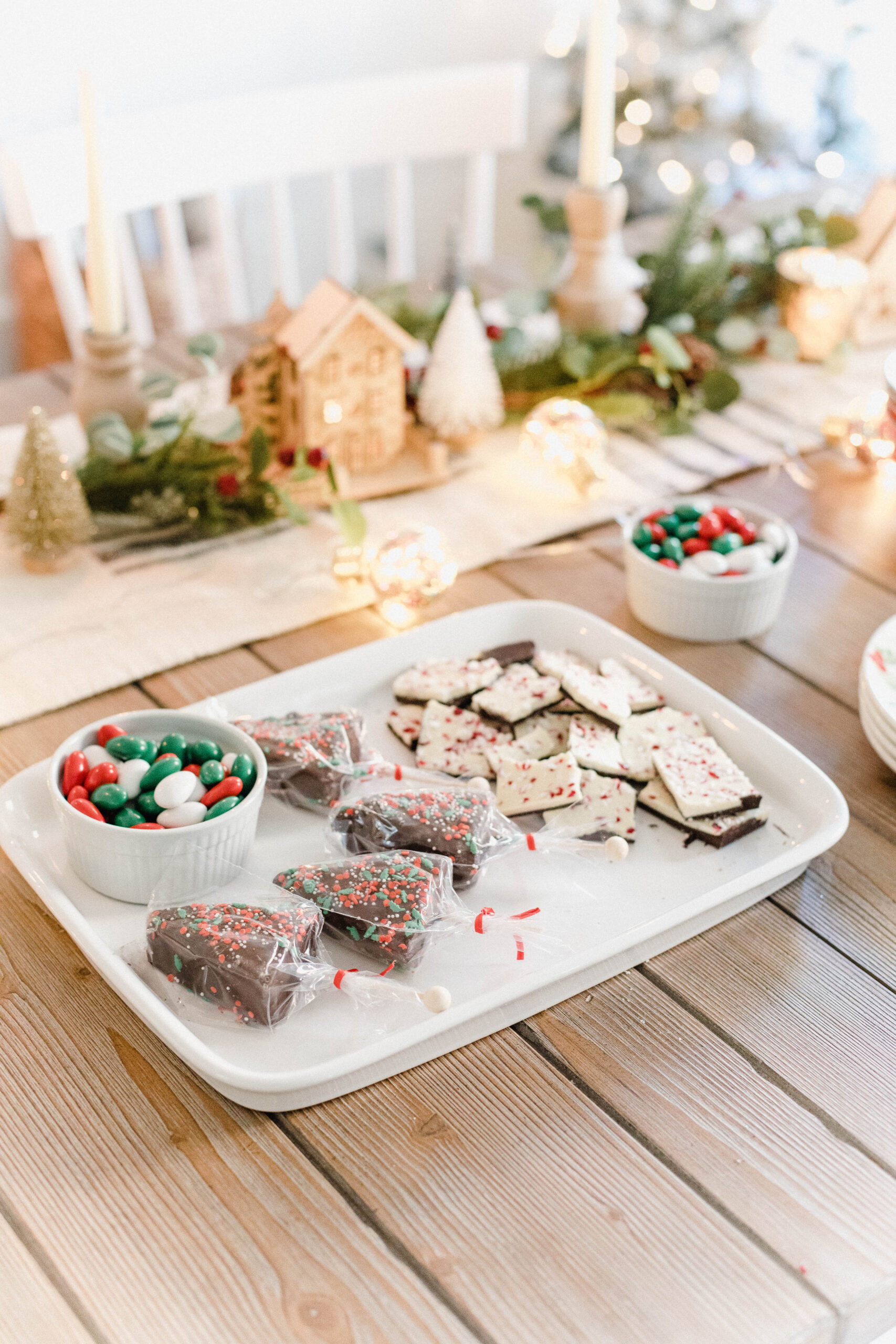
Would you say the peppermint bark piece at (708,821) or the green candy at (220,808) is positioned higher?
the green candy at (220,808)

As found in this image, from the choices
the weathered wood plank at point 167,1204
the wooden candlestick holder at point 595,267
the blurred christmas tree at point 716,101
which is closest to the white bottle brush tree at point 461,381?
the wooden candlestick holder at point 595,267

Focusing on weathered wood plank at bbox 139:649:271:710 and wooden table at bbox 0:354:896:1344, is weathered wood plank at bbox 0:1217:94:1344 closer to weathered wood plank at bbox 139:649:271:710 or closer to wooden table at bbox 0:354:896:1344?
wooden table at bbox 0:354:896:1344

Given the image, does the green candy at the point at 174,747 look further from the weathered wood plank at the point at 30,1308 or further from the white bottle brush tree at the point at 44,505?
the white bottle brush tree at the point at 44,505

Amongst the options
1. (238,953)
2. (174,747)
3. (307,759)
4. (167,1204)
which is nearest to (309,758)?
(307,759)

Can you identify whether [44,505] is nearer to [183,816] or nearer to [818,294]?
[183,816]

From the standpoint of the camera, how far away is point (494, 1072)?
2.64 feet

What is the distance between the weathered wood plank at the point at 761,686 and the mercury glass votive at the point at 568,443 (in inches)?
5.1

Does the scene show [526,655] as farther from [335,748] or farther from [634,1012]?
[634,1012]

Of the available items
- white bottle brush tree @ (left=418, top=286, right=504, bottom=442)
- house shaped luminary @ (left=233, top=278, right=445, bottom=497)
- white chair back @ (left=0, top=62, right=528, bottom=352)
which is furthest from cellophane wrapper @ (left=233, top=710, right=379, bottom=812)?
white chair back @ (left=0, top=62, right=528, bottom=352)

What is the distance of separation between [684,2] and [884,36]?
62 cm

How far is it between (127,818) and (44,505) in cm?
51

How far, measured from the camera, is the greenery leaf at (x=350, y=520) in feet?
4.22

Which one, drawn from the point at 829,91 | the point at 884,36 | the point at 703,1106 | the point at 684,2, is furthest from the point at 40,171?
the point at 884,36

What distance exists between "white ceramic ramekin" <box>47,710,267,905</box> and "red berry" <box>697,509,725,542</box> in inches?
20.9
